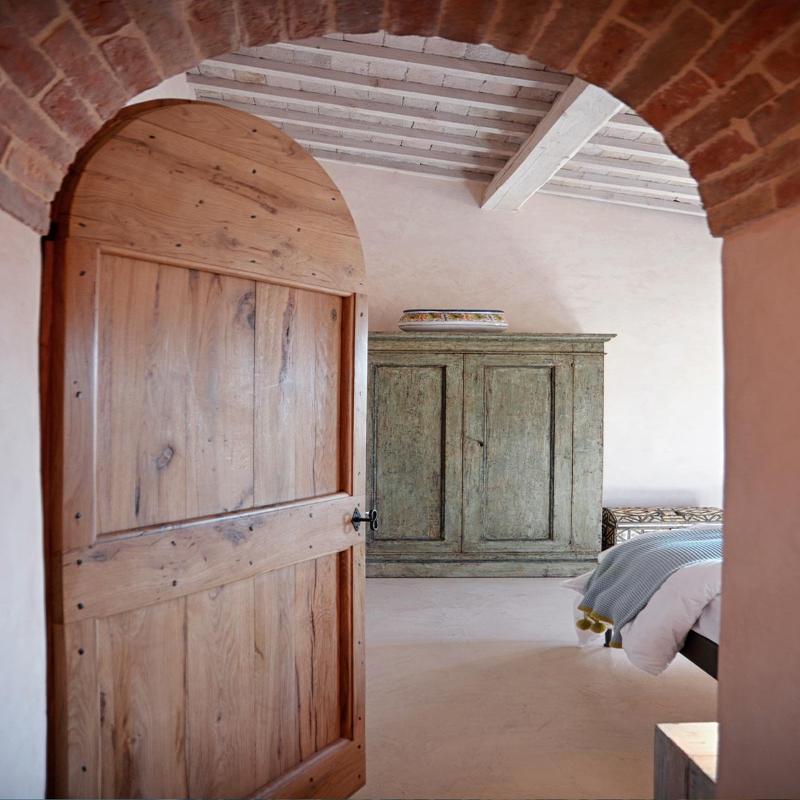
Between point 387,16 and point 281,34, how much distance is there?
224mm

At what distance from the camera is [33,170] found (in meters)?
1.41

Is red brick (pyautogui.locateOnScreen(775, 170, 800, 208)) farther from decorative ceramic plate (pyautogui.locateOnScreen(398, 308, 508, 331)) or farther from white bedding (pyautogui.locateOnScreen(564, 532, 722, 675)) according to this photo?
decorative ceramic plate (pyautogui.locateOnScreen(398, 308, 508, 331))

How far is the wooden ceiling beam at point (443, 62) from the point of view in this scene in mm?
3551

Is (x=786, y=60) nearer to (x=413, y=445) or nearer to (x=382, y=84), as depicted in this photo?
(x=382, y=84)

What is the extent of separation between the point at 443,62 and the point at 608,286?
2658 mm

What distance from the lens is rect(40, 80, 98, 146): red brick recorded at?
1369 millimetres

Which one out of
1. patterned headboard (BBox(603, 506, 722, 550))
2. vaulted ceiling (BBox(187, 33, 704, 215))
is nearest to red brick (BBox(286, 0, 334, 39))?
vaulted ceiling (BBox(187, 33, 704, 215))

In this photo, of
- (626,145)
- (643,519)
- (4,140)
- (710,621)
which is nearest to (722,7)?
(4,140)

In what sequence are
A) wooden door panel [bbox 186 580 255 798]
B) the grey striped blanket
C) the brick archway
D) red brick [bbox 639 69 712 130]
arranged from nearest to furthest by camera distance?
the brick archway < red brick [bbox 639 69 712 130] < wooden door panel [bbox 186 580 255 798] < the grey striped blanket

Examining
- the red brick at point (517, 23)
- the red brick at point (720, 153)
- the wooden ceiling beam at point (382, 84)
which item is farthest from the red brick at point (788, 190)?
the wooden ceiling beam at point (382, 84)

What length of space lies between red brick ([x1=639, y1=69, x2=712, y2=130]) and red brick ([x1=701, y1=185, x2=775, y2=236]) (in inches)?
8.6

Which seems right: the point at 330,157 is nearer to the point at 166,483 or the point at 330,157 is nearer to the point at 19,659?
the point at 166,483

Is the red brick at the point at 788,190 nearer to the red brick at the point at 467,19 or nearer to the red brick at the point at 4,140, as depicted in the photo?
the red brick at the point at 467,19

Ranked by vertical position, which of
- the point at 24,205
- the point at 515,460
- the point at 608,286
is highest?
the point at 608,286
